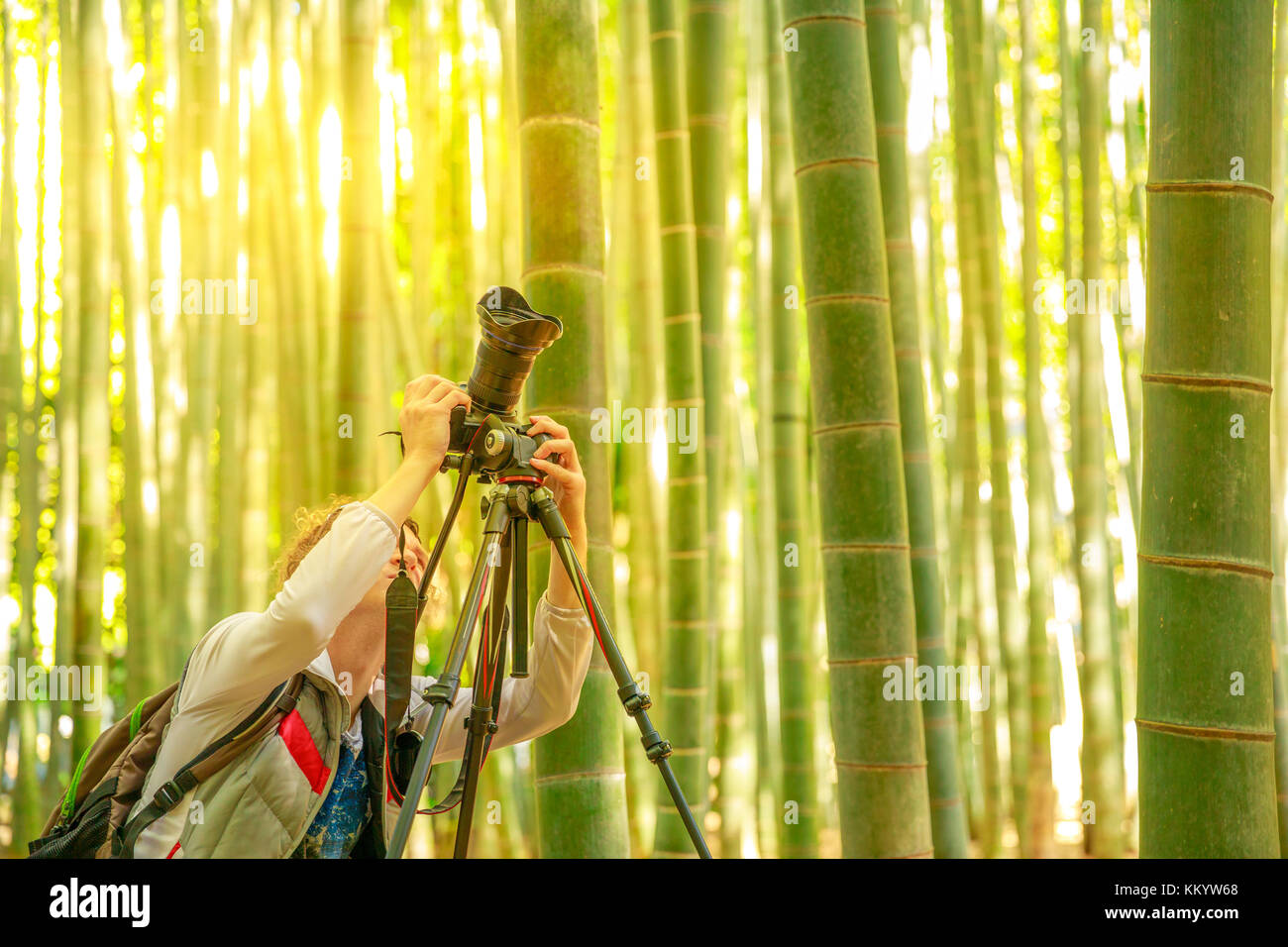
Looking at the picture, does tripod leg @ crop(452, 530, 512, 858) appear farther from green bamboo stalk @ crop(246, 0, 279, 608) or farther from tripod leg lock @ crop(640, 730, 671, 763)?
green bamboo stalk @ crop(246, 0, 279, 608)

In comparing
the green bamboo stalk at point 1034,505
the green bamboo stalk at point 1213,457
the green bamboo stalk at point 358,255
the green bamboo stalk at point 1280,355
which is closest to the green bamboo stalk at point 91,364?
the green bamboo stalk at point 358,255

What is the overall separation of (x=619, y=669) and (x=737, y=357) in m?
2.40

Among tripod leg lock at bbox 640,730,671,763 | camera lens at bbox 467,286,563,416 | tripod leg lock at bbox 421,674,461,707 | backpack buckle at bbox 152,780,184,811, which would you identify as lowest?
backpack buckle at bbox 152,780,184,811

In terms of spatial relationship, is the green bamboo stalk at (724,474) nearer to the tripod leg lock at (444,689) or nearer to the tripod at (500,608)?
the tripod at (500,608)

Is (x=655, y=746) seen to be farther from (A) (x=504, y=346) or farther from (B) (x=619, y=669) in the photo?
(A) (x=504, y=346)

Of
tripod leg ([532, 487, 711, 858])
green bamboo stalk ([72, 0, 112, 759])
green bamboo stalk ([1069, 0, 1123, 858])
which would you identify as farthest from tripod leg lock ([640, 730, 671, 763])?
green bamboo stalk ([72, 0, 112, 759])

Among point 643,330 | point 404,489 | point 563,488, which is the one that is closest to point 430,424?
point 404,489

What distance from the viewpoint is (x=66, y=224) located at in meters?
2.86

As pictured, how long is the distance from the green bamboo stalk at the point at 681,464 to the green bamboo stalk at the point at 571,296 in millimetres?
590

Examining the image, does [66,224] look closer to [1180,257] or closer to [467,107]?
[467,107]

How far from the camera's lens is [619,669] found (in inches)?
39.8

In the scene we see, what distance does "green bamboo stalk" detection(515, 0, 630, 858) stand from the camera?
1237mm

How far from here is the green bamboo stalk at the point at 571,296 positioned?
1.24 metres

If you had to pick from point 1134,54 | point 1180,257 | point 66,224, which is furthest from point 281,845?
point 1134,54
